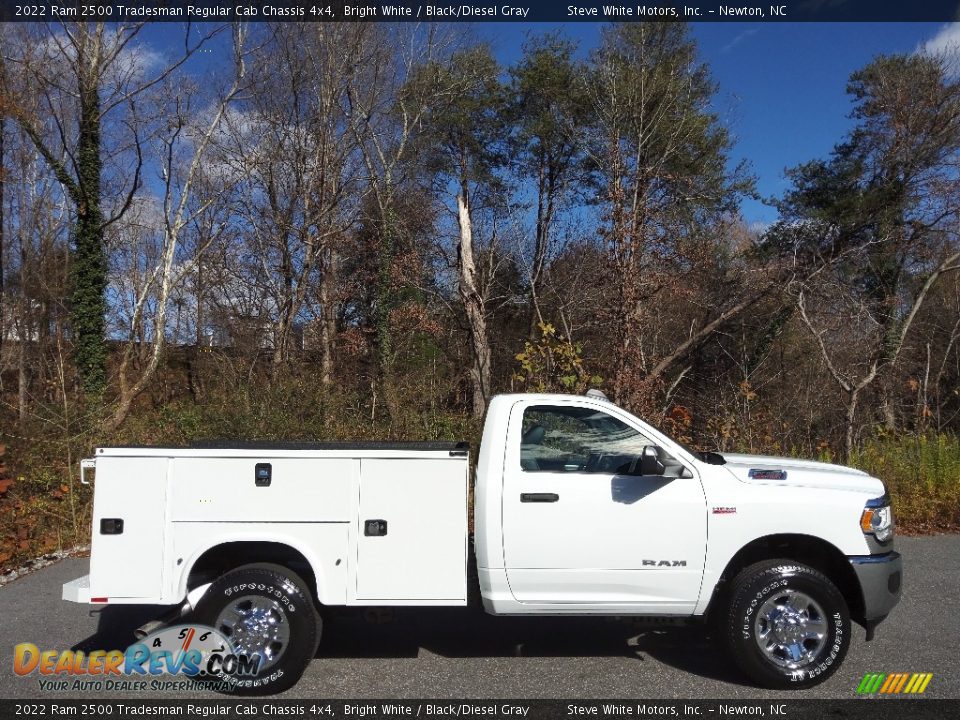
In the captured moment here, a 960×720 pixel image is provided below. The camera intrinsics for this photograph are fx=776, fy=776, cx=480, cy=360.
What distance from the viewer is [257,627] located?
4926 mm

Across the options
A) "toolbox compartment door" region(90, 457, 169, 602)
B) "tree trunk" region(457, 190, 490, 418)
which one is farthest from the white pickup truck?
"tree trunk" region(457, 190, 490, 418)

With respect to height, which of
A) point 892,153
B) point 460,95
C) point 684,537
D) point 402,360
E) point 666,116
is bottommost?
point 684,537

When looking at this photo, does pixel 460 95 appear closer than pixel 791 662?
No

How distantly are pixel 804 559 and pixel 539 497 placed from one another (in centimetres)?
196

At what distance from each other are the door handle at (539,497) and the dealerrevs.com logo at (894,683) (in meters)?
2.29

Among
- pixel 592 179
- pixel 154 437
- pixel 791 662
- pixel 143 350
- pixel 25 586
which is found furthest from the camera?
pixel 592 179

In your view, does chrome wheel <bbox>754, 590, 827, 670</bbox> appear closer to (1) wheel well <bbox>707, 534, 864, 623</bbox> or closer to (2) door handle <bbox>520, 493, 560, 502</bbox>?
(1) wheel well <bbox>707, 534, 864, 623</bbox>

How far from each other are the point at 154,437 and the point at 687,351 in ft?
45.4

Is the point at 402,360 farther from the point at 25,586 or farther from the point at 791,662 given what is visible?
the point at 791,662

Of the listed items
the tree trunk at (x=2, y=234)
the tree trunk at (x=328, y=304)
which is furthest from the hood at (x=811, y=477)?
the tree trunk at (x=2, y=234)

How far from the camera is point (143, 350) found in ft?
75.8

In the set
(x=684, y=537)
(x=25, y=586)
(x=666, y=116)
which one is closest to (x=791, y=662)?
(x=684, y=537)

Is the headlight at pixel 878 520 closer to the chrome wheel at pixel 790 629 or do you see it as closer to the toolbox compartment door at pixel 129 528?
the chrome wheel at pixel 790 629

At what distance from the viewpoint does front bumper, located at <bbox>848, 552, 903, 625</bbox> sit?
5.01 meters
